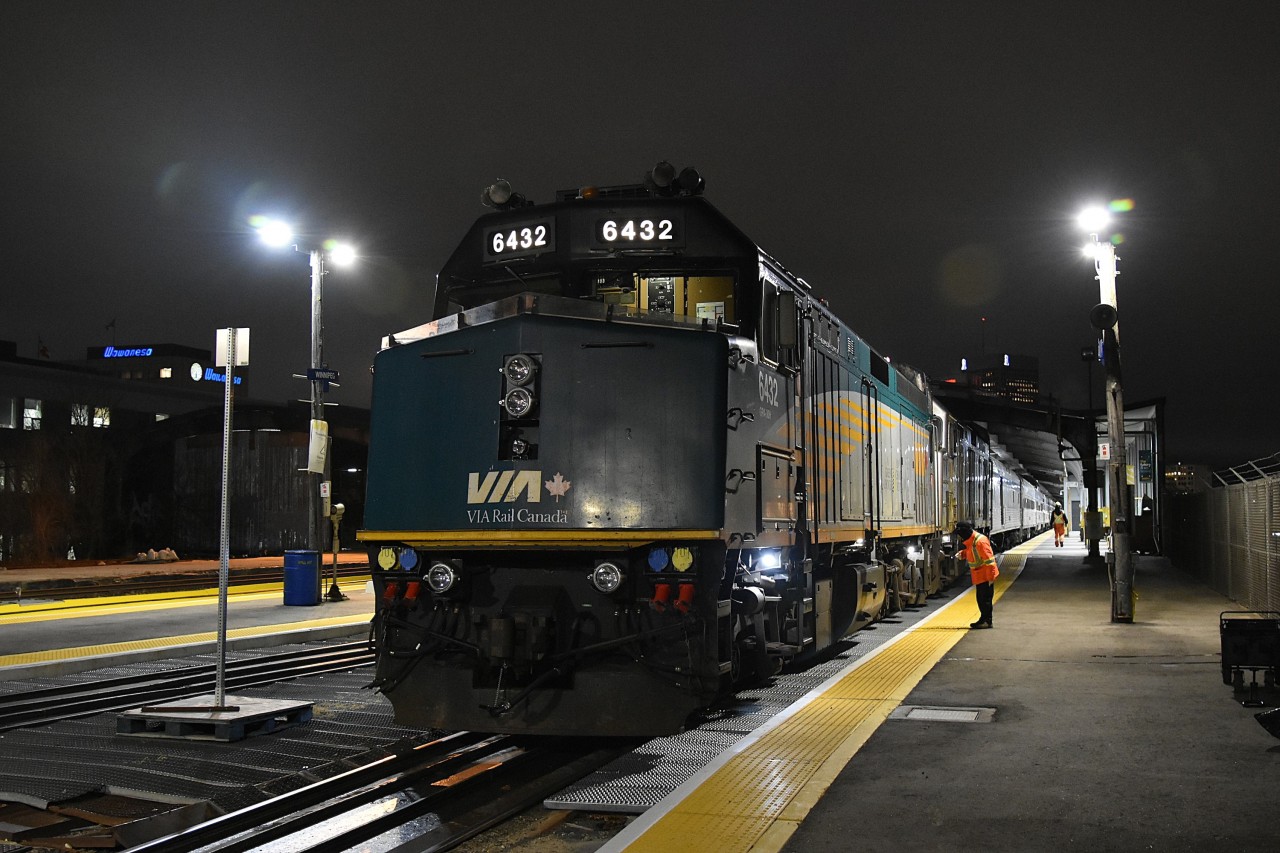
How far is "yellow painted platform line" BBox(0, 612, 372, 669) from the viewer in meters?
12.7

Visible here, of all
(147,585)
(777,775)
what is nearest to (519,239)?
(777,775)

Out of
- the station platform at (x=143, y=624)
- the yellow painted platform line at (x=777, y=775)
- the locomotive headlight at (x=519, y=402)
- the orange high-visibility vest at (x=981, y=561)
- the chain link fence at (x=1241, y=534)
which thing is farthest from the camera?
the chain link fence at (x=1241, y=534)

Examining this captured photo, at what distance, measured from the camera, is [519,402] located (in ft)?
23.9

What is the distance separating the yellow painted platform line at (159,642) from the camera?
12.7 meters

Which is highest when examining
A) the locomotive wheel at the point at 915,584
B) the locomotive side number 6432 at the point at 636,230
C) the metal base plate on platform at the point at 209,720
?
the locomotive side number 6432 at the point at 636,230

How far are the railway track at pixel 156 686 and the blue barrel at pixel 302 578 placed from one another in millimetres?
5983

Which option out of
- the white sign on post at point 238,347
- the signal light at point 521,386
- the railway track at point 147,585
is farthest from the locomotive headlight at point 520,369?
the railway track at point 147,585

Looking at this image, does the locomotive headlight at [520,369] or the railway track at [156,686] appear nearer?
the locomotive headlight at [520,369]

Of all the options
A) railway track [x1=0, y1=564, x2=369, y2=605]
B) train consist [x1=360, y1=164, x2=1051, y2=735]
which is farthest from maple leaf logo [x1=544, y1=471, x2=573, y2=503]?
railway track [x1=0, y1=564, x2=369, y2=605]

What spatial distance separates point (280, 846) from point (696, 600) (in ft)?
9.17

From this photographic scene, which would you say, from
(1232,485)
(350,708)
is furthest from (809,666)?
(1232,485)

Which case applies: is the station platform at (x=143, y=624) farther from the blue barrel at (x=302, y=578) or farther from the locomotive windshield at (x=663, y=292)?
the locomotive windshield at (x=663, y=292)

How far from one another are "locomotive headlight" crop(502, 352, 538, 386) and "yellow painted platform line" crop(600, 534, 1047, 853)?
2.77 meters

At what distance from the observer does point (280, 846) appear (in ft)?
Result: 19.8
